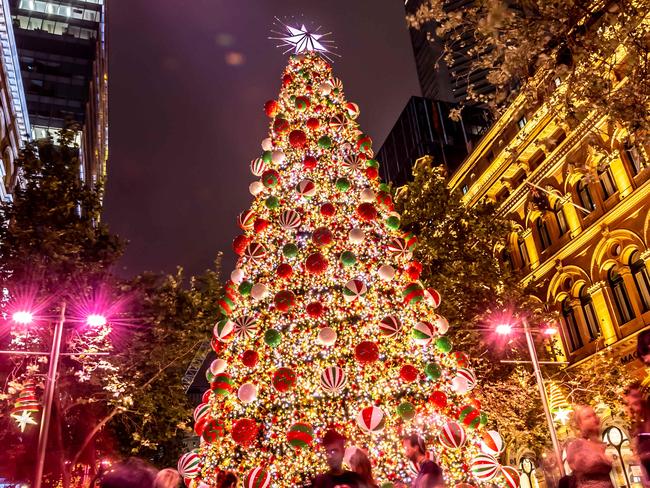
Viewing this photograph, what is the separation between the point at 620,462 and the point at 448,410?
12.8 metres

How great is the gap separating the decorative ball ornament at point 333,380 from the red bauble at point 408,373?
103cm

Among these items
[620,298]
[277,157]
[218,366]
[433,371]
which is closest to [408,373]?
[433,371]

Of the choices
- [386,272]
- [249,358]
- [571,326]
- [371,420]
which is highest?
[571,326]

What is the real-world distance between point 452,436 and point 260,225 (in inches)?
211

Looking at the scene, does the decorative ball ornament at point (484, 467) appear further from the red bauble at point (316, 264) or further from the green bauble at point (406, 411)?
the red bauble at point (316, 264)

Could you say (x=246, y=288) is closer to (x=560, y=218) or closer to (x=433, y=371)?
(x=433, y=371)

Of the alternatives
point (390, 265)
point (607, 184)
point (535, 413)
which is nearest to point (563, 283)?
point (607, 184)

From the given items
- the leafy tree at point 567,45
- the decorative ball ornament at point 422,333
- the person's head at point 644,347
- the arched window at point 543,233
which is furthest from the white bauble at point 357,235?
the arched window at point 543,233

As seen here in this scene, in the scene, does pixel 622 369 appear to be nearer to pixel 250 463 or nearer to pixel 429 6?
pixel 250 463

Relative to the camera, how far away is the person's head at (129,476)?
313cm

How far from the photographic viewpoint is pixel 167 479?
14.8 ft

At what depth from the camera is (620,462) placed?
17875 mm

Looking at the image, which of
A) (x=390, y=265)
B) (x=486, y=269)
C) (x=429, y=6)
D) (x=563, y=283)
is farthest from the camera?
(x=563, y=283)

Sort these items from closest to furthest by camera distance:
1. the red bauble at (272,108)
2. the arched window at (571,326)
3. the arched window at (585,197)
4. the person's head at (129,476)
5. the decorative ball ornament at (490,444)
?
the person's head at (129,476)
the decorative ball ornament at (490,444)
the red bauble at (272,108)
the arched window at (585,197)
the arched window at (571,326)
